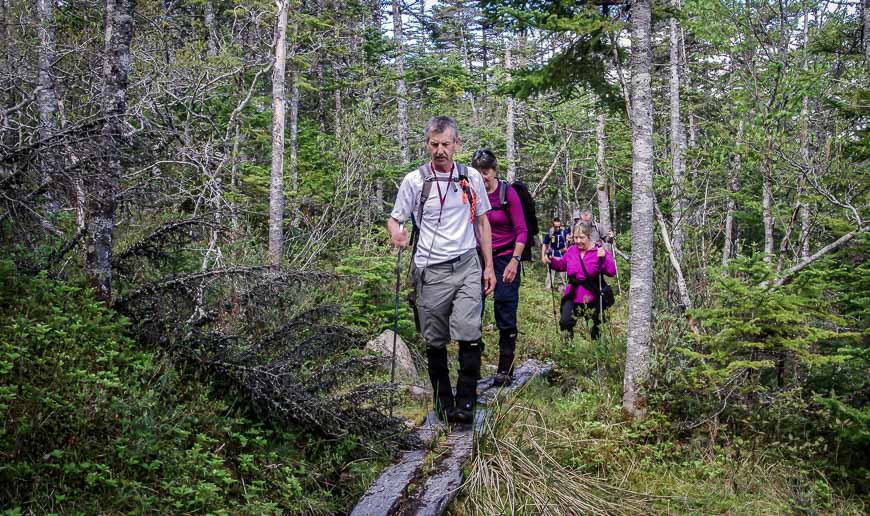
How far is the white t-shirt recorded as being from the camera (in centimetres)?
450

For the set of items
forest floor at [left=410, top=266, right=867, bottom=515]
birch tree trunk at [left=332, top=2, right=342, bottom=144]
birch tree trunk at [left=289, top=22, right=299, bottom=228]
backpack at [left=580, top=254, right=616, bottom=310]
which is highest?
birch tree trunk at [left=332, top=2, right=342, bottom=144]

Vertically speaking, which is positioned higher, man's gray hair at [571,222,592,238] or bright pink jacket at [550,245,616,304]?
man's gray hair at [571,222,592,238]

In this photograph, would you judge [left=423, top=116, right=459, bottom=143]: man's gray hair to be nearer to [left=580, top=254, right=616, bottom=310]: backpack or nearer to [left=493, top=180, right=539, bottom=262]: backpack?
[left=493, top=180, right=539, bottom=262]: backpack

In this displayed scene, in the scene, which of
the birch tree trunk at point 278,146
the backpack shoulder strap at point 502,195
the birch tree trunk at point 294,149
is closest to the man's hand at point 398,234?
the backpack shoulder strap at point 502,195

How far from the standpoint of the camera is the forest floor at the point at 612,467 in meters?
3.82

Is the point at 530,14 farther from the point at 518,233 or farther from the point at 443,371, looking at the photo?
the point at 443,371

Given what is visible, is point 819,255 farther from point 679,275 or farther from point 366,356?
point 366,356

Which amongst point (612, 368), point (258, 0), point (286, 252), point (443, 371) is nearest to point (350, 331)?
point (443, 371)

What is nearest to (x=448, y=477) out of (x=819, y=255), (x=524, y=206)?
(x=524, y=206)

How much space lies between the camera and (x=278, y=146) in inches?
432

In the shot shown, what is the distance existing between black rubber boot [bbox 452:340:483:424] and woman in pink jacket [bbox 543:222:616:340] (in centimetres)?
318

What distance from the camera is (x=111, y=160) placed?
397cm

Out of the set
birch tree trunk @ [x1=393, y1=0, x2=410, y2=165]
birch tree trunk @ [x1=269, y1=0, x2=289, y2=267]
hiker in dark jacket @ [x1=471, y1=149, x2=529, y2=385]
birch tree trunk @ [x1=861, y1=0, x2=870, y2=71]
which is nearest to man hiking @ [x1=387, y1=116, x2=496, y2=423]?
hiker in dark jacket @ [x1=471, y1=149, x2=529, y2=385]

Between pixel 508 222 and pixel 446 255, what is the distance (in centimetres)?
178
